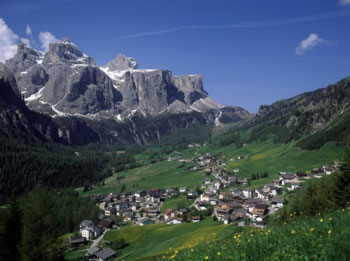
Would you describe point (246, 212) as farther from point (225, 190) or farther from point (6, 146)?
point (6, 146)

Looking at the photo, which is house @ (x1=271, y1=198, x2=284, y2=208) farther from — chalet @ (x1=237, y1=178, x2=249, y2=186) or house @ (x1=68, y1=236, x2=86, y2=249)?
house @ (x1=68, y1=236, x2=86, y2=249)

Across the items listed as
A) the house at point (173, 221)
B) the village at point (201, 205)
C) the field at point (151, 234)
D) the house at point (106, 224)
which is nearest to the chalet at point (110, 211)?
the village at point (201, 205)

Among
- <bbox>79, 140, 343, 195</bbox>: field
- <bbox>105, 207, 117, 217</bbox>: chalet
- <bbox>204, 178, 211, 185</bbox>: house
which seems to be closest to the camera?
<bbox>105, 207, 117, 217</bbox>: chalet

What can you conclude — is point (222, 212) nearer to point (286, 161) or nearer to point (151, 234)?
point (151, 234)

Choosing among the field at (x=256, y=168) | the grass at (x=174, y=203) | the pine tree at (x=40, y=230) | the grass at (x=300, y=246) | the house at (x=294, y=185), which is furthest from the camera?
the field at (x=256, y=168)

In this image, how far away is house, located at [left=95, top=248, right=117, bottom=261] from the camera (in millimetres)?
62203

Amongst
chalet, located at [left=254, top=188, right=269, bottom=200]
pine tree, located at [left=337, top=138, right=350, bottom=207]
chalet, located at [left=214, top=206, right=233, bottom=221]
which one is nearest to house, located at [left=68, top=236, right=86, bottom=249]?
chalet, located at [left=214, top=206, right=233, bottom=221]

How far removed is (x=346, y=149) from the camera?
29.8m

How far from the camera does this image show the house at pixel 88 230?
85312 mm

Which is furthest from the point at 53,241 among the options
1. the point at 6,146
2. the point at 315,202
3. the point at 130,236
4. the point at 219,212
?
the point at 6,146

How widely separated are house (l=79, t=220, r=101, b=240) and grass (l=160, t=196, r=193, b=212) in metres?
31.5

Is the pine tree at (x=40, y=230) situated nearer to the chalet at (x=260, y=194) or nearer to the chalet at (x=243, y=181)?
the chalet at (x=260, y=194)

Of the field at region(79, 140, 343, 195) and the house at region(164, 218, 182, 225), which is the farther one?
the field at region(79, 140, 343, 195)

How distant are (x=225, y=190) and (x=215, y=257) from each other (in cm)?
12410
